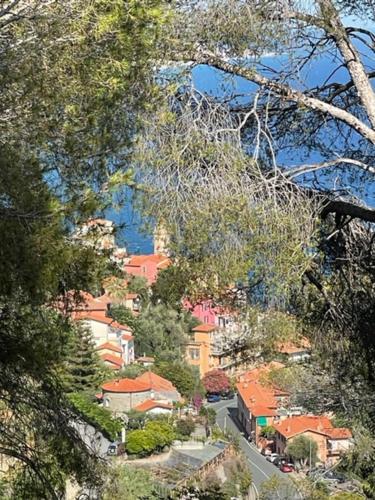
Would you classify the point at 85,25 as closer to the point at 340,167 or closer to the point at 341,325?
the point at 340,167

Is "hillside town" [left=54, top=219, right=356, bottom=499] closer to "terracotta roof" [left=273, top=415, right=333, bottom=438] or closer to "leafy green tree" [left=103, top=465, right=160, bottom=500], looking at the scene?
"terracotta roof" [left=273, top=415, right=333, bottom=438]

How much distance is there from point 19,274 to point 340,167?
233 cm

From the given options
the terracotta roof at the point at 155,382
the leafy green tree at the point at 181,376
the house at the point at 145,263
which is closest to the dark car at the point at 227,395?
the leafy green tree at the point at 181,376

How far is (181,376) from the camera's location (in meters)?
29.9

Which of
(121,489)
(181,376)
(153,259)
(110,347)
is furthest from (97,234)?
(181,376)

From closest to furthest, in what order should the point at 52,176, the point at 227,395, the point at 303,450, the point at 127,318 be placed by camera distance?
the point at 52,176
the point at 303,450
the point at 127,318
the point at 227,395

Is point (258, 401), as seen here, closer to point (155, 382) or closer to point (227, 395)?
point (155, 382)

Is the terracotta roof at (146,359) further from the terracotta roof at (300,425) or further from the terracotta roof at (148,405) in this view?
the terracotta roof at (300,425)

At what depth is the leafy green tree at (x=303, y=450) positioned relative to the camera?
22.0 m

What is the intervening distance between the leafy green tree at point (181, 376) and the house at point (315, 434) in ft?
14.9

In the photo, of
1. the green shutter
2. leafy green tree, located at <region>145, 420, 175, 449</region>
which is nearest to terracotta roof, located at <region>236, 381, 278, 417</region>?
the green shutter

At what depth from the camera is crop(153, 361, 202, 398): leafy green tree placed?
97.6 ft

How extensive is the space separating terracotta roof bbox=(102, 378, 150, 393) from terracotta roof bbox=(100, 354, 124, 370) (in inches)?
98.8

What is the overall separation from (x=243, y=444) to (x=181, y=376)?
354 cm
